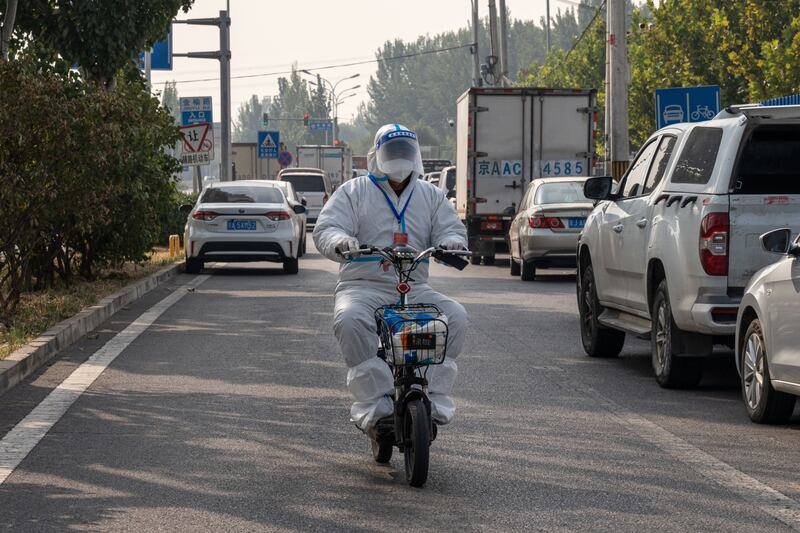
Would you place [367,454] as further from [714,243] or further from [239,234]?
[239,234]

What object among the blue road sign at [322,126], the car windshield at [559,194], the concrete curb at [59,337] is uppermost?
the blue road sign at [322,126]

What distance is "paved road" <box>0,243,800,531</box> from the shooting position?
6.39 m

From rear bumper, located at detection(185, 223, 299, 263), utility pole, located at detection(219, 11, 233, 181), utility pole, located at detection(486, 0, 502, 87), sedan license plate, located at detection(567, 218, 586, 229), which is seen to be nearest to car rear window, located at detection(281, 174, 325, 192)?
utility pole, located at detection(219, 11, 233, 181)

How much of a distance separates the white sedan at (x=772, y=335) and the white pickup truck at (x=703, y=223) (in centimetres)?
57

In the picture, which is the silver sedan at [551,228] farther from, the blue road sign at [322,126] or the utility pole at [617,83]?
the blue road sign at [322,126]

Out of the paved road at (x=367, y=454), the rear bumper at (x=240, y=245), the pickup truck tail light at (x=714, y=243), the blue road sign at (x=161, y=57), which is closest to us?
the paved road at (x=367, y=454)

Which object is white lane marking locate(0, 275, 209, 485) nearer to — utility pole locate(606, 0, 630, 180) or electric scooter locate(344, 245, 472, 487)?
electric scooter locate(344, 245, 472, 487)

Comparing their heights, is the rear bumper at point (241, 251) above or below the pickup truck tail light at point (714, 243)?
below

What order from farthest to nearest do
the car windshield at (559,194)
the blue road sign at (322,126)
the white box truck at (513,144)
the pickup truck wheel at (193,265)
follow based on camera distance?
the blue road sign at (322,126), the white box truck at (513,144), the pickup truck wheel at (193,265), the car windshield at (559,194)

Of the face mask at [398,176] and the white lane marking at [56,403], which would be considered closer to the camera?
the face mask at [398,176]

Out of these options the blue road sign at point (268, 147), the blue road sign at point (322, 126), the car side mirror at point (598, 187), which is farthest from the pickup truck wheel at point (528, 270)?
the blue road sign at point (322, 126)

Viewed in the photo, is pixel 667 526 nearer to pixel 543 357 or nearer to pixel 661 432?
pixel 661 432

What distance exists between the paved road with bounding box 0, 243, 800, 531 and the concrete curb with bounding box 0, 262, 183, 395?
0.13 metres

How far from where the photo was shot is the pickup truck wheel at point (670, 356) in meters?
10.3
